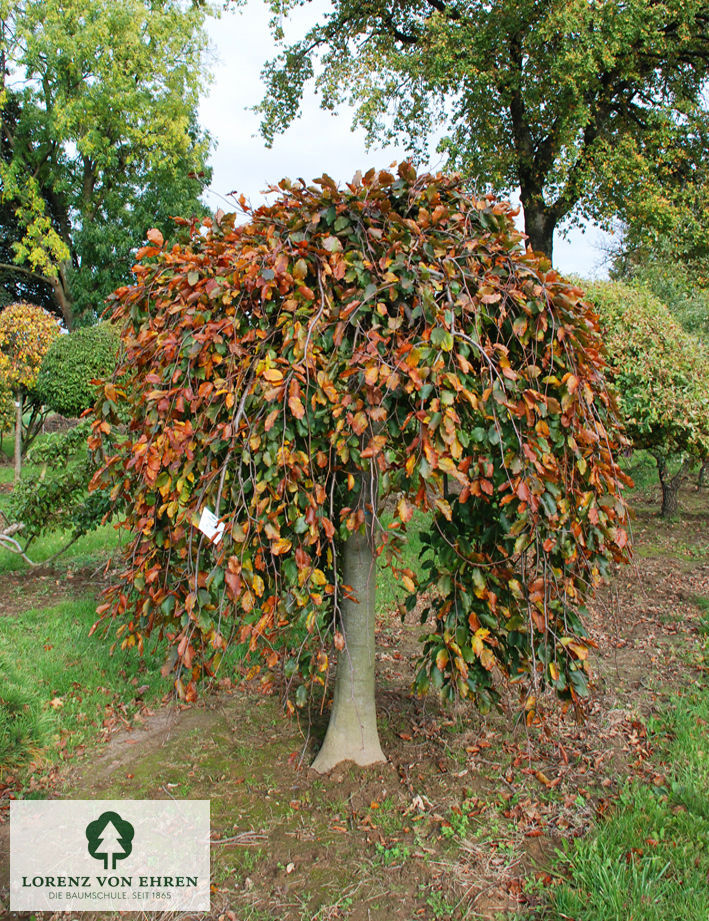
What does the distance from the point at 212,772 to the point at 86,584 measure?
10.4 ft

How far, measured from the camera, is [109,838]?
2451 millimetres

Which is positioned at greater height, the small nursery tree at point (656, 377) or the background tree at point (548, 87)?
the background tree at point (548, 87)

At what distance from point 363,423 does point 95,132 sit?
1750 centimetres

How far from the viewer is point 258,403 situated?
2.05 meters

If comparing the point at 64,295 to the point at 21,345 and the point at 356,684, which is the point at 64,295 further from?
the point at 356,684

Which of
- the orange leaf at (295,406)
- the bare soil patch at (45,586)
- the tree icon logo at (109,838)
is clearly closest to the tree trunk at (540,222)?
the bare soil patch at (45,586)

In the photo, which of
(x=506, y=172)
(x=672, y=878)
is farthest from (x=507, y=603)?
(x=506, y=172)

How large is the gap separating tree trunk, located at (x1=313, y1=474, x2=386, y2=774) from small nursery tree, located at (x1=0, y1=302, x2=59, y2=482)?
964 cm

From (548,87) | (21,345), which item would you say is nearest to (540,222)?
(548,87)

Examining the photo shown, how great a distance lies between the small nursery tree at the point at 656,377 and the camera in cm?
554

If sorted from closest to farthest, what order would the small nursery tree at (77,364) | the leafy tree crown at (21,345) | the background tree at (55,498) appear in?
the background tree at (55,498) → the small nursery tree at (77,364) → the leafy tree crown at (21,345)

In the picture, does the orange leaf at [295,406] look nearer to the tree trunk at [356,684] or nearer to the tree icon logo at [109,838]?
the tree trunk at [356,684]

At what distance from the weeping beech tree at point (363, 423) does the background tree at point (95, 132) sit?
15653 mm

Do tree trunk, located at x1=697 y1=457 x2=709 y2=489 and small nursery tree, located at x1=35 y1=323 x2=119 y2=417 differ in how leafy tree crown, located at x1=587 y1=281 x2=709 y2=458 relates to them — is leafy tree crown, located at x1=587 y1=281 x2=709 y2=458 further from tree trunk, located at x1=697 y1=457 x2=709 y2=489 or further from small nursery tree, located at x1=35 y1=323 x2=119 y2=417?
small nursery tree, located at x1=35 y1=323 x2=119 y2=417
